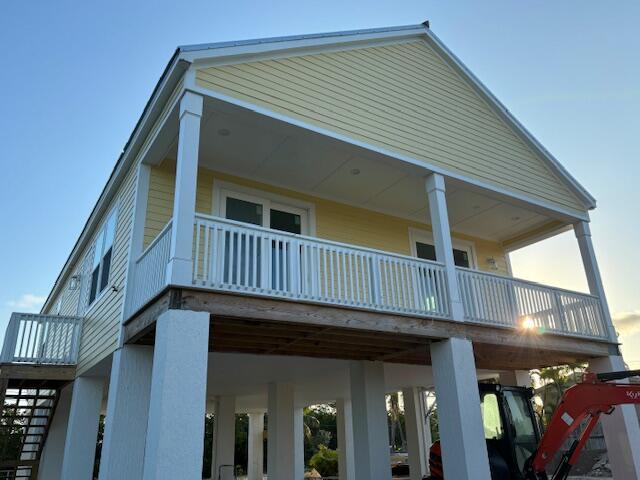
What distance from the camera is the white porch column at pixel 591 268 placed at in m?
11.5

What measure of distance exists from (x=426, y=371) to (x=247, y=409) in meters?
10.0

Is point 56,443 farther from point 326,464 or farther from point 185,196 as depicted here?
point 326,464

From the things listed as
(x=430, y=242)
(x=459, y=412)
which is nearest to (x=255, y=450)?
(x=430, y=242)

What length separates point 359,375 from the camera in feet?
35.8

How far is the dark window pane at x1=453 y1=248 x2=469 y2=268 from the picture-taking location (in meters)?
13.5

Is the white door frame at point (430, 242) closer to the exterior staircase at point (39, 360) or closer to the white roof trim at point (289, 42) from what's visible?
the white roof trim at point (289, 42)

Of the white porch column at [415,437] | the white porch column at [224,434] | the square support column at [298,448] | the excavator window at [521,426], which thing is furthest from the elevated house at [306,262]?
the square support column at [298,448]

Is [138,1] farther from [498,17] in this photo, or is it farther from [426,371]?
[426,371]

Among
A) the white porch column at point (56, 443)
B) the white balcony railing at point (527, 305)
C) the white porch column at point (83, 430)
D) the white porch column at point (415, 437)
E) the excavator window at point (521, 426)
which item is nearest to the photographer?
the excavator window at point (521, 426)

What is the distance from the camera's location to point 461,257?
13688 millimetres

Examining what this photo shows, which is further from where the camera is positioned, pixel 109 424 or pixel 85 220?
pixel 85 220

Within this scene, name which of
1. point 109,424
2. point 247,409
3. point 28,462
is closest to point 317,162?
point 109,424

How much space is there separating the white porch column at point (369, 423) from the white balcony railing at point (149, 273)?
16.3 ft

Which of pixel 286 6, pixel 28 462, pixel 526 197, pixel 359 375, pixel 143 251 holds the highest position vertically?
pixel 286 6
